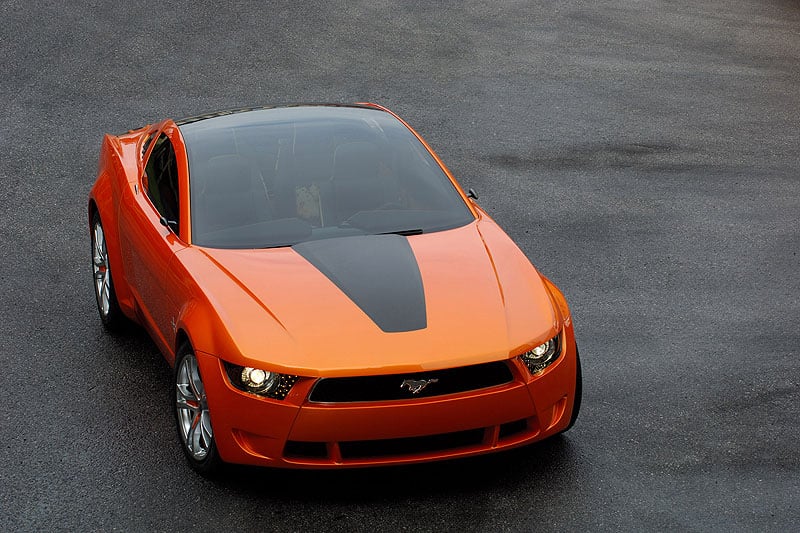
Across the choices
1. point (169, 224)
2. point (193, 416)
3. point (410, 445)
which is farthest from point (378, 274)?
point (169, 224)

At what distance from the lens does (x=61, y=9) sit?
53.7 feet

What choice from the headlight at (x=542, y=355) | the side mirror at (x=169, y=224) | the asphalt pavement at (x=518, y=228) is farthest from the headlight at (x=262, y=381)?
the side mirror at (x=169, y=224)

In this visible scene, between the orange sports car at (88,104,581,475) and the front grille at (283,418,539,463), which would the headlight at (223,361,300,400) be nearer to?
the orange sports car at (88,104,581,475)

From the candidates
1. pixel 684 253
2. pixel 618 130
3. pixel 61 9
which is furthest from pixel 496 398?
pixel 61 9

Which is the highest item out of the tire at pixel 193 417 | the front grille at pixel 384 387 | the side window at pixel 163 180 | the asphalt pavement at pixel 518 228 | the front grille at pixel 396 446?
the front grille at pixel 384 387

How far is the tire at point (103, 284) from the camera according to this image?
24.5ft

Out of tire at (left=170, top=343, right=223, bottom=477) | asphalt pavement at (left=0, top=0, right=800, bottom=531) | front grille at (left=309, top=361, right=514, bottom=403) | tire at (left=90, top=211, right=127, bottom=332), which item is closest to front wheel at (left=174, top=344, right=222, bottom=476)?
tire at (left=170, top=343, right=223, bottom=477)

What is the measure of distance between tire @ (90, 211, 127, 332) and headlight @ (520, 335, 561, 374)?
306 cm

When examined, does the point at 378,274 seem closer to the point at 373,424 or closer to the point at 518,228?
the point at 373,424

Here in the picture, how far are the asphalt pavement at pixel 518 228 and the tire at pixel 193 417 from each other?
0.13 metres

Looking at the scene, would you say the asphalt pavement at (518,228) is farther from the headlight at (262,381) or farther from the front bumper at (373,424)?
the headlight at (262,381)

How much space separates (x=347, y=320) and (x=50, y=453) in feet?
5.80

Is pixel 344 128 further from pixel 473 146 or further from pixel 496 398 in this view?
pixel 473 146

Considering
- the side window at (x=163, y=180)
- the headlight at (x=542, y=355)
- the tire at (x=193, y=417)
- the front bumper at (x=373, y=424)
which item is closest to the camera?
the front bumper at (x=373, y=424)
